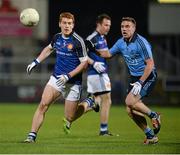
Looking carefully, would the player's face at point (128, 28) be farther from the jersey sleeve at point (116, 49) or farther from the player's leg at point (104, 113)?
the player's leg at point (104, 113)

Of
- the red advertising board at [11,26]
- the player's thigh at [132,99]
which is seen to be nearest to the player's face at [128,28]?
the player's thigh at [132,99]

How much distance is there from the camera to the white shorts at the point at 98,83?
17.6 m

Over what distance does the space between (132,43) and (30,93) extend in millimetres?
18208

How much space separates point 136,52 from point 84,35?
22185 mm

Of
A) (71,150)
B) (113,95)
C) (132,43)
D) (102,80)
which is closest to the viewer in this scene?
(71,150)

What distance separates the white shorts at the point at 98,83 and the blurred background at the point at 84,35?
533 inches

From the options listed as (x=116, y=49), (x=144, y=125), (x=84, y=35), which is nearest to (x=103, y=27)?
(x=116, y=49)

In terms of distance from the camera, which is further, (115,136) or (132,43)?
(115,136)

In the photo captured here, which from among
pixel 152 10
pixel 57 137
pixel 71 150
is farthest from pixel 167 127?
pixel 152 10

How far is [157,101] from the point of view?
106ft

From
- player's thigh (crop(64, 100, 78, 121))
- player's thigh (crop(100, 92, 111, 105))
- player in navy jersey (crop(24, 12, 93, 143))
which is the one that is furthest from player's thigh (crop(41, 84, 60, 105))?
player's thigh (crop(100, 92, 111, 105))

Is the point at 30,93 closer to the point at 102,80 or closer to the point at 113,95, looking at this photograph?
the point at 113,95

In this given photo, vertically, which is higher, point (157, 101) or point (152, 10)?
point (152, 10)

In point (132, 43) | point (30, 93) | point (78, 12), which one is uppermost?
point (132, 43)
